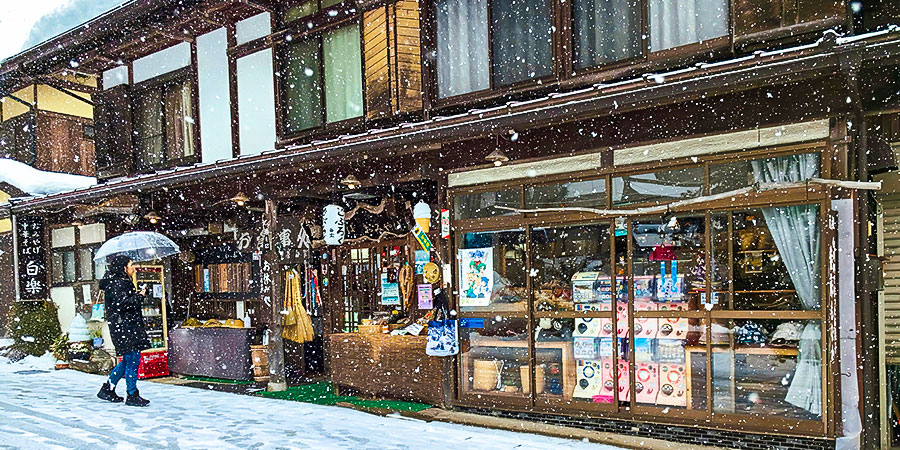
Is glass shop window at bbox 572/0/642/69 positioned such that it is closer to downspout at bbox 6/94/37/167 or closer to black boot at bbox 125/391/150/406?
black boot at bbox 125/391/150/406

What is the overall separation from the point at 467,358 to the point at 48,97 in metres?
15.0

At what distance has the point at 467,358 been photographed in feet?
30.2

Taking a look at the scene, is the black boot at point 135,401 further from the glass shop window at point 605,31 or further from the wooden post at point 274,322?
the glass shop window at point 605,31

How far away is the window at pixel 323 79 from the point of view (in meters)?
11.3

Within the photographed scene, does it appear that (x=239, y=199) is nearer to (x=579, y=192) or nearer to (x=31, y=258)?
(x=579, y=192)

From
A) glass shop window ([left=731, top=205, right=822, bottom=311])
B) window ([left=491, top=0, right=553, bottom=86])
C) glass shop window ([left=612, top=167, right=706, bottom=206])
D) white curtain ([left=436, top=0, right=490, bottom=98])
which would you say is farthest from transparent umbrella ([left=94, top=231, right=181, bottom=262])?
glass shop window ([left=731, top=205, right=822, bottom=311])

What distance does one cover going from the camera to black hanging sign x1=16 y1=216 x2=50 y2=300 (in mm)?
16703

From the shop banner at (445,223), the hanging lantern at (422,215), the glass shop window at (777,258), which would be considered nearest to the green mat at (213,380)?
the hanging lantern at (422,215)

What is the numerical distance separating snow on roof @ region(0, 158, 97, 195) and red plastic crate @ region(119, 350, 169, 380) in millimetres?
4485

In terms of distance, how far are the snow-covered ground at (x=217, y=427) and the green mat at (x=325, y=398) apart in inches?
15.1

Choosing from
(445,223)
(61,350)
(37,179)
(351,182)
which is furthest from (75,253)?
(445,223)

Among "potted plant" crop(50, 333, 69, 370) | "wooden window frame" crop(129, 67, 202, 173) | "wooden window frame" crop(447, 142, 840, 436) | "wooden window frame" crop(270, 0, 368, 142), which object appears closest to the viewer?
"wooden window frame" crop(447, 142, 840, 436)

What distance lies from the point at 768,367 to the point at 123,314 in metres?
8.72

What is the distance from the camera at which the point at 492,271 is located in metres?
9.05
